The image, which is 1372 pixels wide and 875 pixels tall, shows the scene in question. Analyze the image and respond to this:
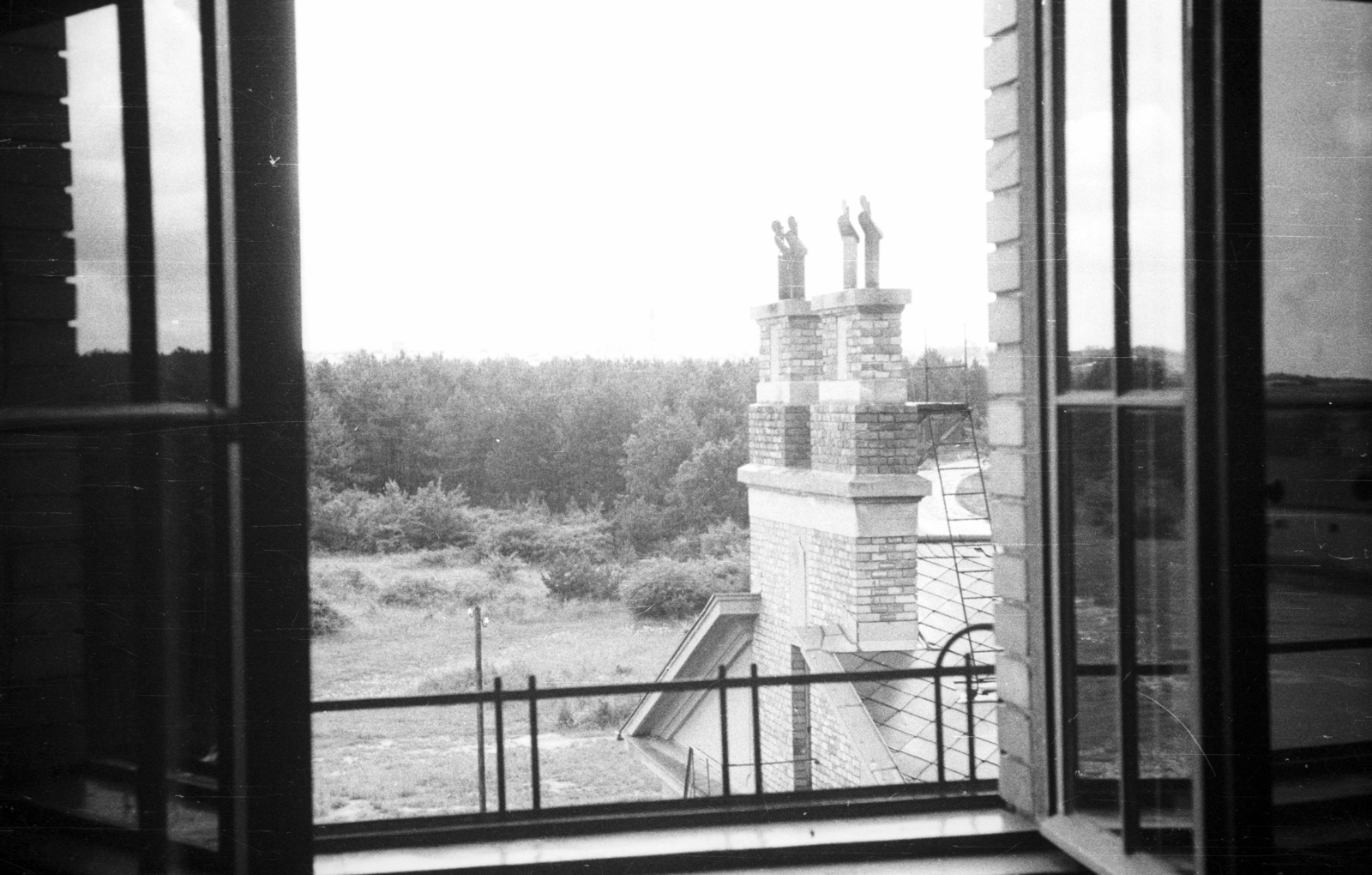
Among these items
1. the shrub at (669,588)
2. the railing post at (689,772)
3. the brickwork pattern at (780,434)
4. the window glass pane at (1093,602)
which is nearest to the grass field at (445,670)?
the shrub at (669,588)

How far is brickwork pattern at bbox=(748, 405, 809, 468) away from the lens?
9.24 m

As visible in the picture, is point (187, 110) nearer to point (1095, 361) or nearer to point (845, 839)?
point (1095, 361)

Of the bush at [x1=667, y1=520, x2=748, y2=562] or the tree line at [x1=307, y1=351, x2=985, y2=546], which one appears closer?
the tree line at [x1=307, y1=351, x2=985, y2=546]

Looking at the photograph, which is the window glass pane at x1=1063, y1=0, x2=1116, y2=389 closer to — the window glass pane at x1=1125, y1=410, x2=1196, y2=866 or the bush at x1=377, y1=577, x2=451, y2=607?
the window glass pane at x1=1125, y1=410, x2=1196, y2=866

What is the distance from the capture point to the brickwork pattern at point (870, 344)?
26.2 ft

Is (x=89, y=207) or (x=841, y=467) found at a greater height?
(x=89, y=207)

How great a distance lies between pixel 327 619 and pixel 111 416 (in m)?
4.00

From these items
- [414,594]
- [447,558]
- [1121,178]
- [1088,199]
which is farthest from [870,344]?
[1121,178]

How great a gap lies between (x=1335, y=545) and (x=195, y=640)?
1883mm

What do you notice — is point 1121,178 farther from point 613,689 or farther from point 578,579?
point 578,579

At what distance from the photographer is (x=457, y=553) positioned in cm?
575

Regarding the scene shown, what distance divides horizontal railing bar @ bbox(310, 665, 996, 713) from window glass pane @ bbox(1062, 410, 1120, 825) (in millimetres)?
468

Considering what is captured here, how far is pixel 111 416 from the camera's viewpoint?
151cm

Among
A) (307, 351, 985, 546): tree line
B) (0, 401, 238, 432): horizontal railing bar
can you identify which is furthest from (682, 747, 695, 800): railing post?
(0, 401, 238, 432): horizontal railing bar
